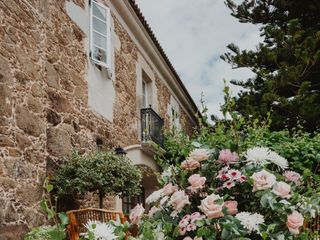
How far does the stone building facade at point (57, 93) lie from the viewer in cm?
561

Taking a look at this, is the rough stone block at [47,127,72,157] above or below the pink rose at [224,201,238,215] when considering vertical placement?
above

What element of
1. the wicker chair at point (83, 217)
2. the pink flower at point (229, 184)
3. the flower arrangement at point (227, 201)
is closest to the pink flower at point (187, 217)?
the flower arrangement at point (227, 201)

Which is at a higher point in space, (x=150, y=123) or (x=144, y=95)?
(x=144, y=95)

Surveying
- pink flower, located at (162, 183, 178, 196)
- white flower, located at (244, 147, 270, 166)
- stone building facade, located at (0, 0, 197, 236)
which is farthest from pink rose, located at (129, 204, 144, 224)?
stone building facade, located at (0, 0, 197, 236)

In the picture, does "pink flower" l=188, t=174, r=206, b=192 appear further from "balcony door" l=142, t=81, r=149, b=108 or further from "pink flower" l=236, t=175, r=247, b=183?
"balcony door" l=142, t=81, r=149, b=108

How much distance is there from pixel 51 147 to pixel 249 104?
295 inches

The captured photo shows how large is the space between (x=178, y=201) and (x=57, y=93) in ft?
16.2

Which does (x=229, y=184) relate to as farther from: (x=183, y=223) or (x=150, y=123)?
(x=150, y=123)

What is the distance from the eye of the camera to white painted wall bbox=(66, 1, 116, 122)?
8.16 metres

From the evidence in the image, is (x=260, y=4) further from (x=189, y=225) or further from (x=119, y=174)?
(x=189, y=225)

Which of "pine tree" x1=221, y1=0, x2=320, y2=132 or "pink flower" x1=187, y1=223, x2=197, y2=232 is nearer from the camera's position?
"pink flower" x1=187, y1=223, x2=197, y2=232

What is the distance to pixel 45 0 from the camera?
275 inches

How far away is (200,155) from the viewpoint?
8.13 ft

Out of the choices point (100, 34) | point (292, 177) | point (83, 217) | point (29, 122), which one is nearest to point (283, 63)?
point (100, 34)
